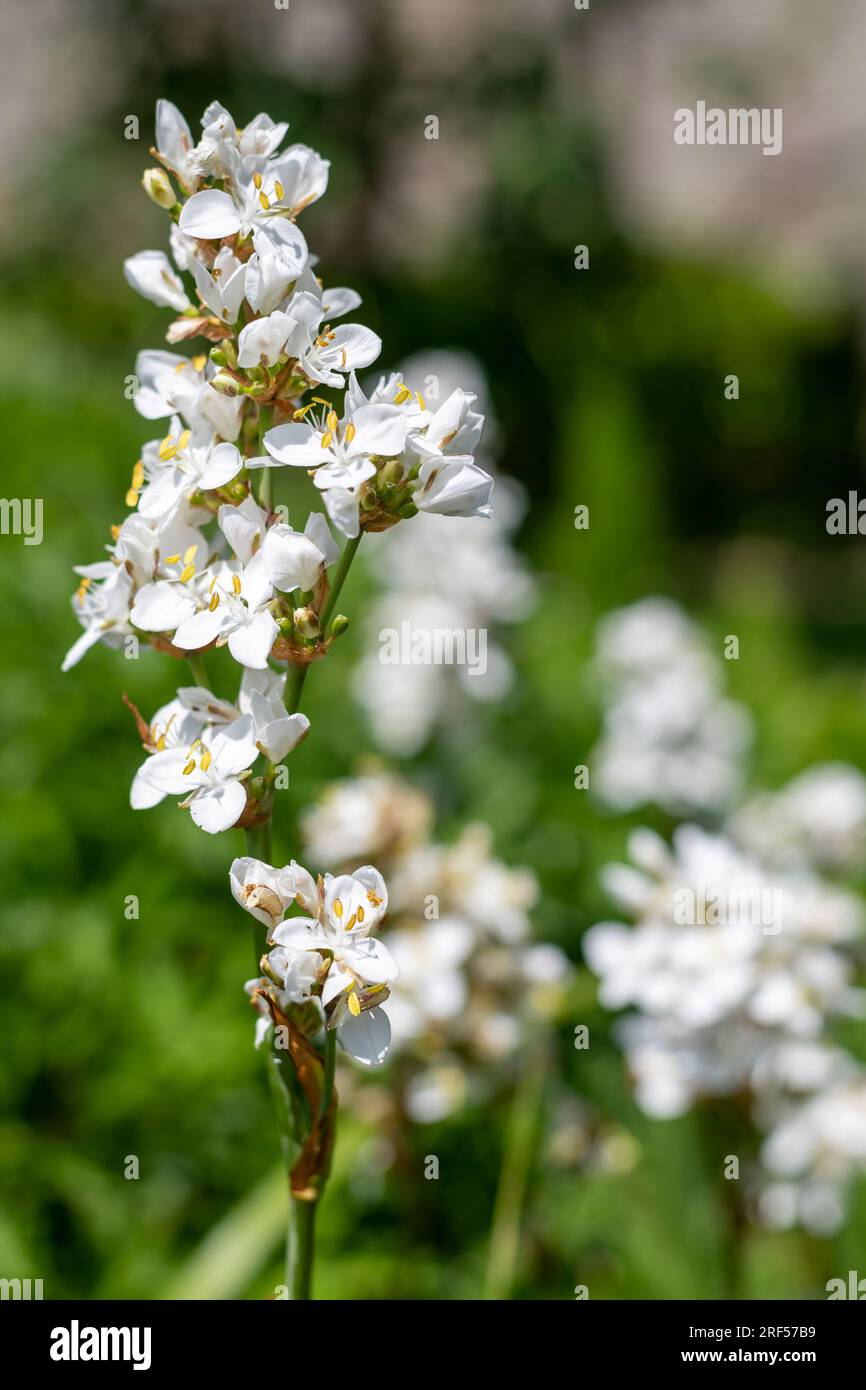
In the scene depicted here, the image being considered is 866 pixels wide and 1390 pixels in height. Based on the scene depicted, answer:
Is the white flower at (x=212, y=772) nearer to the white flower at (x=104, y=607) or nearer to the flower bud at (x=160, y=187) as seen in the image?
the white flower at (x=104, y=607)

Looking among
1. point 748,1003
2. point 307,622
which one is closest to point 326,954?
point 307,622

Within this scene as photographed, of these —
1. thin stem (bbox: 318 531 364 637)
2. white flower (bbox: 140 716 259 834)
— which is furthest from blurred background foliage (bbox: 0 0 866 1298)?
thin stem (bbox: 318 531 364 637)

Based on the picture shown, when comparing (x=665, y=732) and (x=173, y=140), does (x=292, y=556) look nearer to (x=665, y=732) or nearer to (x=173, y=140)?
(x=173, y=140)

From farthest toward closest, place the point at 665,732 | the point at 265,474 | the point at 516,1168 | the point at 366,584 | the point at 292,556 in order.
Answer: the point at 366,584 < the point at 665,732 < the point at 516,1168 < the point at 265,474 < the point at 292,556

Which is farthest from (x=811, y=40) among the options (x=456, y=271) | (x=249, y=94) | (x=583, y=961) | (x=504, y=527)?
(x=583, y=961)

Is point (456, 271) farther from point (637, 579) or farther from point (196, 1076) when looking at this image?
point (196, 1076)

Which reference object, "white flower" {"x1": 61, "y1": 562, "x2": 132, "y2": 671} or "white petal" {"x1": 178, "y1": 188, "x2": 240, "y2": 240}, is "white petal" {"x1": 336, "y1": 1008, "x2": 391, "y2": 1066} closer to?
"white flower" {"x1": 61, "y1": 562, "x2": 132, "y2": 671}

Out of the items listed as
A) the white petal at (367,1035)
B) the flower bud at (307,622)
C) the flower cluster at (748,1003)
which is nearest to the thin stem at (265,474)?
the flower bud at (307,622)
